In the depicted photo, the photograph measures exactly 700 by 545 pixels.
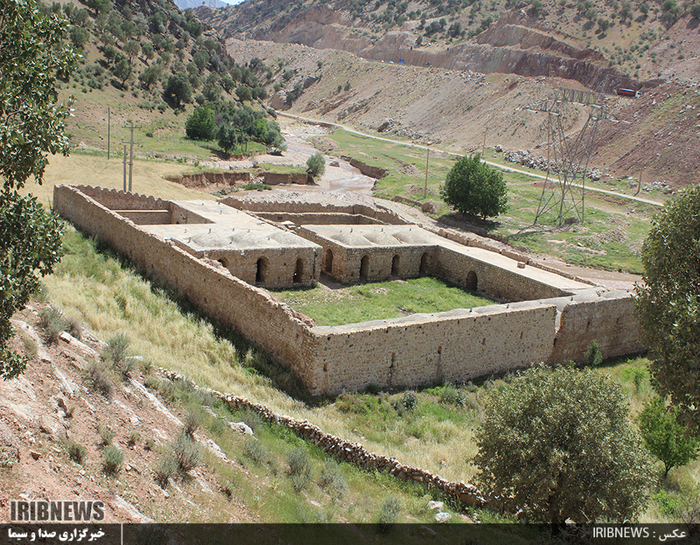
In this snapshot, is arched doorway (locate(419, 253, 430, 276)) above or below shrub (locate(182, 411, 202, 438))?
below

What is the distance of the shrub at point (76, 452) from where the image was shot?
746cm

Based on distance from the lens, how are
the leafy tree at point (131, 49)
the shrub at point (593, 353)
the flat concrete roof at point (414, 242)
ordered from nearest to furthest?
the shrub at point (593, 353)
the flat concrete roof at point (414, 242)
the leafy tree at point (131, 49)

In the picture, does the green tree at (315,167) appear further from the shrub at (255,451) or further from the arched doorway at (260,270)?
the shrub at (255,451)

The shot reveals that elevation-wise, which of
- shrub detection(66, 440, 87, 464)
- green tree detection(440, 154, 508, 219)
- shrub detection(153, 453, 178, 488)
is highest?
green tree detection(440, 154, 508, 219)

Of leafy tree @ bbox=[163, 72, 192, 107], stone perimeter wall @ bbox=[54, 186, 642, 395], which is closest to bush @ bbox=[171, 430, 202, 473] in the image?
stone perimeter wall @ bbox=[54, 186, 642, 395]

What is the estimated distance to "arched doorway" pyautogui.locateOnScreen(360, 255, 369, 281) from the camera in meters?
25.4

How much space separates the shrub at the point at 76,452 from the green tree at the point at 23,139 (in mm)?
1153

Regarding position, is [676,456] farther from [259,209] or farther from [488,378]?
[259,209]

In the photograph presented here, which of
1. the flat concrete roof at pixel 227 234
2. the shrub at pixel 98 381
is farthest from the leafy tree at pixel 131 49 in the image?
the shrub at pixel 98 381

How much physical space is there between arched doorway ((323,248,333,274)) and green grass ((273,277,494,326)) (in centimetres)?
174

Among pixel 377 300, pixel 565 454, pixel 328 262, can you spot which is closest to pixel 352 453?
pixel 565 454

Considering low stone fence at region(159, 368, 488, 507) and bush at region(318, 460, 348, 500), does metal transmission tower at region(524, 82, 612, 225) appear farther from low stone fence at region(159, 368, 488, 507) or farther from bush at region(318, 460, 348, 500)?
bush at region(318, 460, 348, 500)

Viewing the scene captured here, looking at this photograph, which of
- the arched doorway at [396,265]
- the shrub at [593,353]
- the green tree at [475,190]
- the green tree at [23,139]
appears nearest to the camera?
the green tree at [23,139]

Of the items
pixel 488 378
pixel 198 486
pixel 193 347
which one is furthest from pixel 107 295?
pixel 488 378
